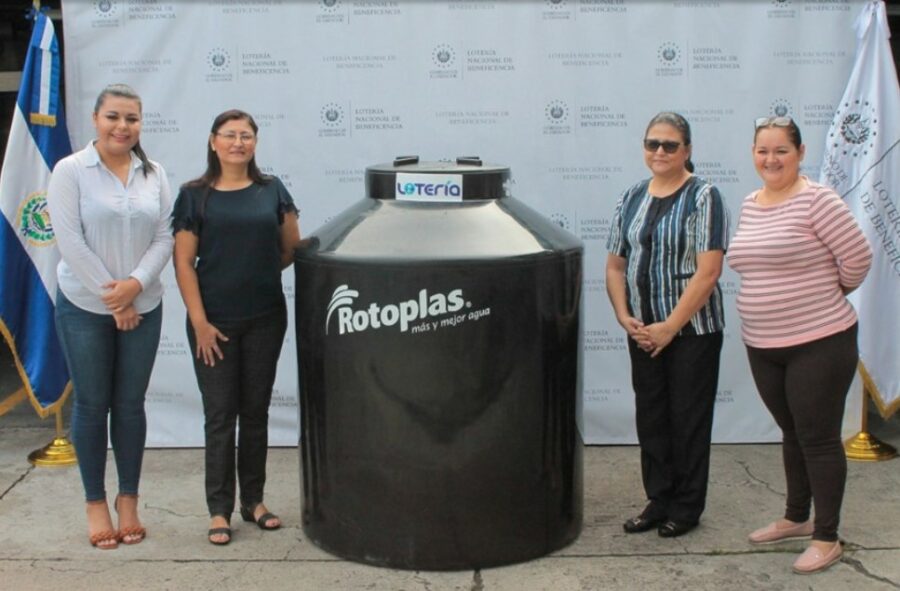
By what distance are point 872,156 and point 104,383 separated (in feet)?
12.8

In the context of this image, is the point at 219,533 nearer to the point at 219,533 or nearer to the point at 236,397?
the point at 219,533

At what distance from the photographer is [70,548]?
14.3 feet

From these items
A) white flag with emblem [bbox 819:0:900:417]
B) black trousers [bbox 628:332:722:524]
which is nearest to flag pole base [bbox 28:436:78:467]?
black trousers [bbox 628:332:722:524]

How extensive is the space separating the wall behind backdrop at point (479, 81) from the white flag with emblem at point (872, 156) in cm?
13

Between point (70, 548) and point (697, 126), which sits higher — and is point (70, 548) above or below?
below

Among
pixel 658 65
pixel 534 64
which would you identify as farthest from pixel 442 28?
pixel 658 65

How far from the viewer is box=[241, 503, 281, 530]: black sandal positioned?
453 cm

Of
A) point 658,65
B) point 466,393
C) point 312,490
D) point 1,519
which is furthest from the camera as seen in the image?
point 658,65

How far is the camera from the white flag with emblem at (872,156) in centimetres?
541

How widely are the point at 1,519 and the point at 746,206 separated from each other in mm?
3496

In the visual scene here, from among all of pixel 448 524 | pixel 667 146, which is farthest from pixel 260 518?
pixel 667 146

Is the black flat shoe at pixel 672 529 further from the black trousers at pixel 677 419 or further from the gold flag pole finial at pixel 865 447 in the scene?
the gold flag pole finial at pixel 865 447

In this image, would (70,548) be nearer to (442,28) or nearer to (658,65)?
(442,28)

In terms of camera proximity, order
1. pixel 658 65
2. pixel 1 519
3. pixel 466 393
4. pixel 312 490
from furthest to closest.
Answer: pixel 658 65
pixel 1 519
pixel 312 490
pixel 466 393
